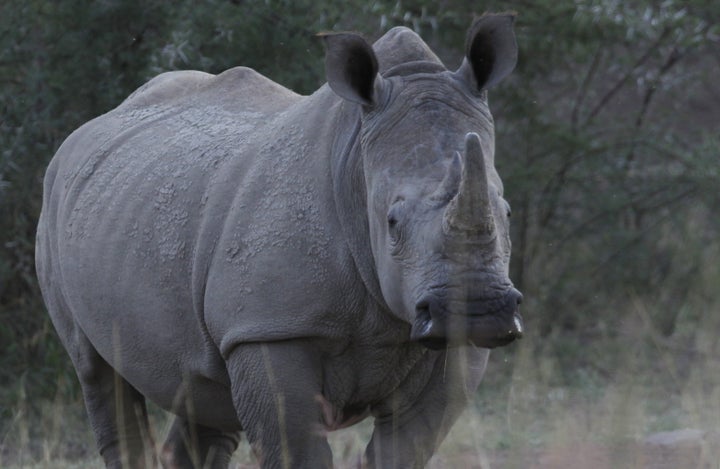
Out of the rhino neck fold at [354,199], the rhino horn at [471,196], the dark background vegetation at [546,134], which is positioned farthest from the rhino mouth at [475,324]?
the dark background vegetation at [546,134]

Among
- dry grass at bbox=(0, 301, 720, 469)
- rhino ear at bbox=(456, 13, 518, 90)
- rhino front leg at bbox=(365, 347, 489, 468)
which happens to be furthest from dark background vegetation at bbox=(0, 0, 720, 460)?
rhino ear at bbox=(456, 13, 518, 90)

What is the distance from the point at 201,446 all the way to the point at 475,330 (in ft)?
8.64

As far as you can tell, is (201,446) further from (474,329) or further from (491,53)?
(474,329)

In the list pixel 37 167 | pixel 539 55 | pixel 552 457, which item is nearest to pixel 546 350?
pixel 539 55

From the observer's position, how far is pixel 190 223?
16.6 feet

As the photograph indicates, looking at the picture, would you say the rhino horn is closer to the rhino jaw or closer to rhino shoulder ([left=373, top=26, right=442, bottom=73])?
the rhino jaw

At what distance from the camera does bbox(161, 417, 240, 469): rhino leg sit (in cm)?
627

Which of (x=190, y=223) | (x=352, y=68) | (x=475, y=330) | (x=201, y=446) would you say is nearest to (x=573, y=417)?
(x=201, y=446)

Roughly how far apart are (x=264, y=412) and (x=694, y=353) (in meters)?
6.43

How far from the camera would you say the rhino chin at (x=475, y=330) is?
3916 mm

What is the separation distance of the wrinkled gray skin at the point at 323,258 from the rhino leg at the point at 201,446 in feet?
2.42

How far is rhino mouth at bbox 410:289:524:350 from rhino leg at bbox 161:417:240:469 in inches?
97.3

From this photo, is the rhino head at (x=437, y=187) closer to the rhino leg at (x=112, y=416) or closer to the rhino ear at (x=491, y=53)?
the rhino ear at (x=491, y=53)

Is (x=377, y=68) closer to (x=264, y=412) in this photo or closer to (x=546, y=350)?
(x=264, y=412)
